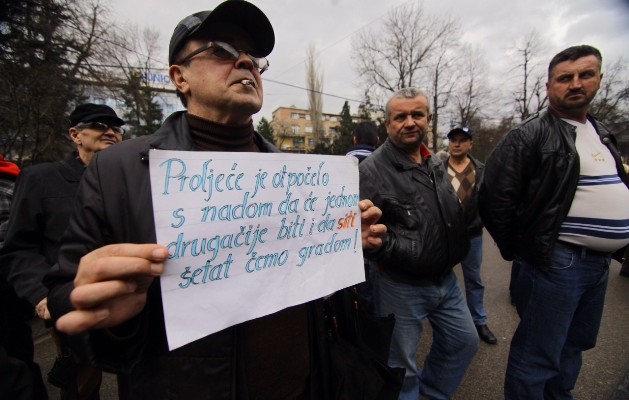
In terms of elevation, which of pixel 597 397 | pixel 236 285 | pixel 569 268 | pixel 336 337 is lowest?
pixel 597 397

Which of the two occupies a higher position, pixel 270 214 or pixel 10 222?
pixel 270 214

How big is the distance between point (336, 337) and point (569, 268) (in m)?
1.37

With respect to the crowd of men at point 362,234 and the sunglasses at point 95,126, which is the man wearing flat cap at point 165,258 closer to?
the crowd of men at point 362,234

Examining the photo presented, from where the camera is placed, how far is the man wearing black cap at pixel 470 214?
8.99 ft

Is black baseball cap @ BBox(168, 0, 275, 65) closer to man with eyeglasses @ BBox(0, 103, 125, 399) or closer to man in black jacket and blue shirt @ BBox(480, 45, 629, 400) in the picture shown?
man with eyeglasses @ BBox(0, 103, 125, 399)

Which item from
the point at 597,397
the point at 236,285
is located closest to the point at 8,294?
the point at 236,285

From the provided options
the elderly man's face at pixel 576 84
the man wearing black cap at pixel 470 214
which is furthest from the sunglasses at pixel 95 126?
the elderly man's face at pixel 576 84

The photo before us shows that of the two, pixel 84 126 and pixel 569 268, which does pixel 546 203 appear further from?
pixel 84 126

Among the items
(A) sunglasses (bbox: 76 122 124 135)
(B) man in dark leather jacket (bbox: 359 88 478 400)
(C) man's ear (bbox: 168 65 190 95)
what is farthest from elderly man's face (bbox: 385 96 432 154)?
(A) sunglasses (bbox: 76 122 124 135)

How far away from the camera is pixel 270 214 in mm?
948

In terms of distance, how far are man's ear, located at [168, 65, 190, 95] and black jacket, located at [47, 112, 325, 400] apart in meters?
0.27

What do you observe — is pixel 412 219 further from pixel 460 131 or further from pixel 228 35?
pixel 460 131

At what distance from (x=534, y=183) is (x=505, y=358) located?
67.9 inches

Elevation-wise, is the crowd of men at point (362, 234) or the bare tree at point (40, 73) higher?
the bare tree at point (40, 73)
